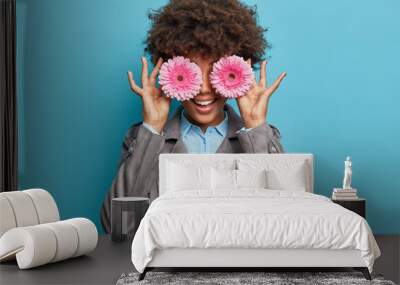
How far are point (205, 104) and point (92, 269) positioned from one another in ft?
7.29

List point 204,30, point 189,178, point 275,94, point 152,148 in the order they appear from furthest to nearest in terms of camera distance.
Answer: point 275,94
point 152,148
point 204,30
point 189,178

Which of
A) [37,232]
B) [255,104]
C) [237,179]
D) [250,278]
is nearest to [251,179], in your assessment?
[237,179]

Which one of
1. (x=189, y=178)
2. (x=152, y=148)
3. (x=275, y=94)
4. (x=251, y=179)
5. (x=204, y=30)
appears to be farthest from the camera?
(x=275, y=94)

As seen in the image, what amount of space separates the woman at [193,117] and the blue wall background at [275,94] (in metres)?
0.20

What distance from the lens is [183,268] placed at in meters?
5.03

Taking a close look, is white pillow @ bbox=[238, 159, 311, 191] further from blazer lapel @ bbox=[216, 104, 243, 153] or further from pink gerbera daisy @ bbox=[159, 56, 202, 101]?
pink gerbera daisy @ bbox=[159, 56, 202, 101]

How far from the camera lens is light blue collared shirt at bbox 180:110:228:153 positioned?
266 inches

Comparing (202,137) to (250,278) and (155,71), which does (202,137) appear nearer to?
(155,71)

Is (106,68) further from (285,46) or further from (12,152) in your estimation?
(285,46)

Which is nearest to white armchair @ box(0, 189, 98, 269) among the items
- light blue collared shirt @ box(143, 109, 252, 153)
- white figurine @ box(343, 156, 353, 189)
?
light blue collared shirt @ box(143, 109, 252, 153)

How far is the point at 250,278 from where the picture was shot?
465cm

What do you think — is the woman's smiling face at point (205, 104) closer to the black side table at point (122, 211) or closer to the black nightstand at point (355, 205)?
the black side table at point (122, 211)

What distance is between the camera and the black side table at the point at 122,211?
6250mm

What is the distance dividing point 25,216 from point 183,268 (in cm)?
133
